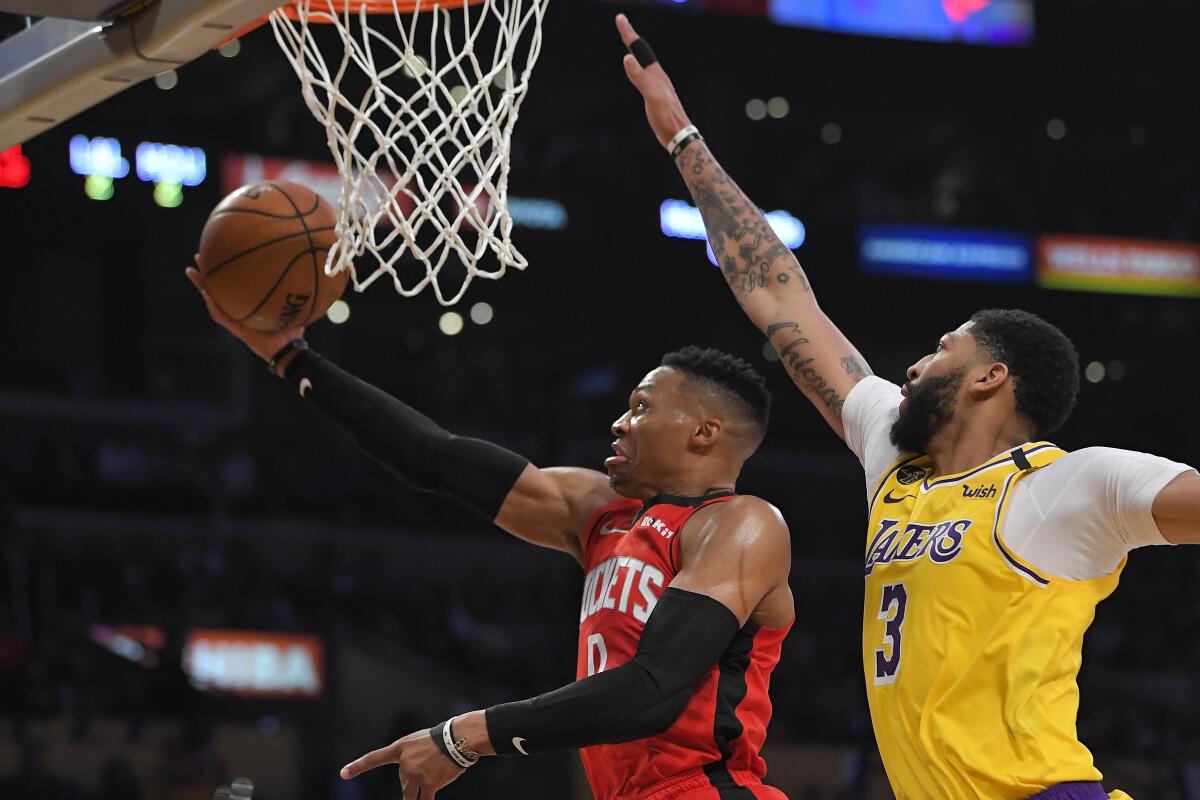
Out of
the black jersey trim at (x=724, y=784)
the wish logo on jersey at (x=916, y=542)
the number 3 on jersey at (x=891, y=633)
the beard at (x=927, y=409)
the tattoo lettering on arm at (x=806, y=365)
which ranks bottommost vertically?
the black jersey trim at (x=724, y=784)

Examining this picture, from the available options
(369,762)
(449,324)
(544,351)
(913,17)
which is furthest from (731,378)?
(544,351)

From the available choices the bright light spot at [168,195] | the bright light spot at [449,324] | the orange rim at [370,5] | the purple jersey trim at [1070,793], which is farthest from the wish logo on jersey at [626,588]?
the bright light spot at [449,324]

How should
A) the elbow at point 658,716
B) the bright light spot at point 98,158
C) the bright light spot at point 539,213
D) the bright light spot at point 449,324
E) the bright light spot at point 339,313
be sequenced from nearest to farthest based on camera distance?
the elbow at point 658,716
the bright light spot at point 98,158
the bright light spot at point 539,213
the bright light spot at point 339,313
the bright light spot at point 449,324

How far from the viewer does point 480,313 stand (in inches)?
697

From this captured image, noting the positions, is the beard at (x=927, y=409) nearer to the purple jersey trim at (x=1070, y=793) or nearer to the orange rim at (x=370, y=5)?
the purple jersey trim at (x=1070, y=793)

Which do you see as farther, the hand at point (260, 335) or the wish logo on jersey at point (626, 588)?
the hand at point (260, 335)

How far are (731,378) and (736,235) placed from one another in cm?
34

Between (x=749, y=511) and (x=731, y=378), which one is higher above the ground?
(x=731, y=378)

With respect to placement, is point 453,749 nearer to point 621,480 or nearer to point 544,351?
point 621,480

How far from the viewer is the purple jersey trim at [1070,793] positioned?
8.79 ft

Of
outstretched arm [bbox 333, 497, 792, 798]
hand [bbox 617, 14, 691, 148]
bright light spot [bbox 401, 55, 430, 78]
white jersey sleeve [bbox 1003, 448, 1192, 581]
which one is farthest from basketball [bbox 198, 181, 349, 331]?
white jersey sleeve [bbox 1003, 448, 1192, 581]

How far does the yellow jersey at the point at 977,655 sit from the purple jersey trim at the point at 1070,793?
0.04 feet

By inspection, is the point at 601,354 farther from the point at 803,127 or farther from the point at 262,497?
the point at 262,497

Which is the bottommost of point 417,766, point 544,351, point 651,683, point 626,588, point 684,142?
point 417,766
